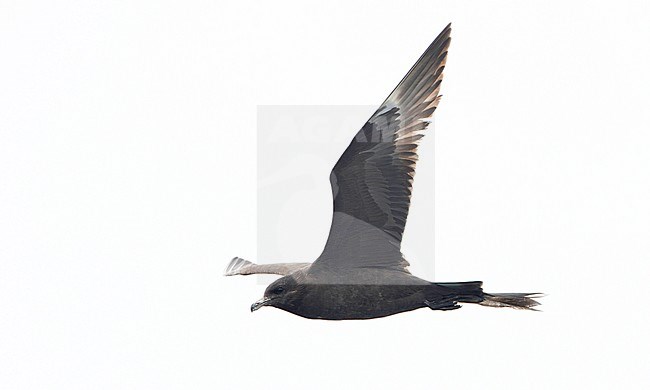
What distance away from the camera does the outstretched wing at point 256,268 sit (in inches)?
472

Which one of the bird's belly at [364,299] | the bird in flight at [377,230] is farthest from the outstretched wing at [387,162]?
the bird's belly at [364,299]

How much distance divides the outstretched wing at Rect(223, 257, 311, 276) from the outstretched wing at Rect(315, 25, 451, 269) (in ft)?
2.71

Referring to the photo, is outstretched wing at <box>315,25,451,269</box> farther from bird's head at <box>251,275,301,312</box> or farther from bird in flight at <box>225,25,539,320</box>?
bird's head at <box>251,275,301,312</box>

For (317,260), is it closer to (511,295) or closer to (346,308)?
(346,308)

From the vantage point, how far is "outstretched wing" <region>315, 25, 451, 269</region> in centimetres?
1070

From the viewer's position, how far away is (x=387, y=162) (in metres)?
10.8

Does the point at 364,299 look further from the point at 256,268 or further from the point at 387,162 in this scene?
the point at 256,268

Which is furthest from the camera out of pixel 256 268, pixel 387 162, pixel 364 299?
pixel 256 268

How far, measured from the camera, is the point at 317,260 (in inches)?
436

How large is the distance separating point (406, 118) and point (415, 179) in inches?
22.4

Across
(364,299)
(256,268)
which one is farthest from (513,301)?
(256,268)

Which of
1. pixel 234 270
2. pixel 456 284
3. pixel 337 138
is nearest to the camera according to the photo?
pixel 456 284

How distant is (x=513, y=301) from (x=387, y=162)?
6.31ft

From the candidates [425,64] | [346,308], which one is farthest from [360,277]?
[425,64]
